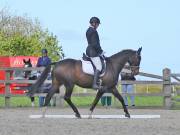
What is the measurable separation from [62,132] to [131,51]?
6306mm

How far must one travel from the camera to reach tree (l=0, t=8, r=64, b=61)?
62.6 m

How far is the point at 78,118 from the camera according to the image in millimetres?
16031

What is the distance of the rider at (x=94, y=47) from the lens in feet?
53.5

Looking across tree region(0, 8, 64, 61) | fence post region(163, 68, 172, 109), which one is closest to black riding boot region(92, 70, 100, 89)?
fence post region(163, 68, 172, 109)

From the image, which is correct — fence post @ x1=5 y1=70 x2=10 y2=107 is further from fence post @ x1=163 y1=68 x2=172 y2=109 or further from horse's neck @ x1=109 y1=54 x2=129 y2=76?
horse's neck @ x1=109 y1=54 x2=129 y2=76

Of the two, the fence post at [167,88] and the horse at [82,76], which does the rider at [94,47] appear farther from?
the fence post at [167,88]

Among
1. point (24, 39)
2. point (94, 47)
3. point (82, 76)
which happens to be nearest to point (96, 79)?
point (82, 76)

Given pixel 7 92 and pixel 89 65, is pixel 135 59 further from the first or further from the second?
pixel 7 92

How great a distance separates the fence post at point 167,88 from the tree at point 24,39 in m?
40.4

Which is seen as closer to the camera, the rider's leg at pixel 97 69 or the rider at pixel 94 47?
the rider at pixel 94 47

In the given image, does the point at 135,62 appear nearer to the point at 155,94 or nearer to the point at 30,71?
the point at 155,94

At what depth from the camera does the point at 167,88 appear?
72.6 ft

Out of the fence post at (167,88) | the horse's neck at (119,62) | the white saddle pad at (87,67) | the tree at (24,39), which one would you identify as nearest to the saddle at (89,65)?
the white saddle pad at (87,67)

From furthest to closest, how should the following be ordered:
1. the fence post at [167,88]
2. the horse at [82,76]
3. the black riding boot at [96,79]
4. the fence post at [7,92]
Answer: the fence post at [7,92]
the fence post at [167,88]
the black riding boot at [96,79]
the horse at [82,76]
